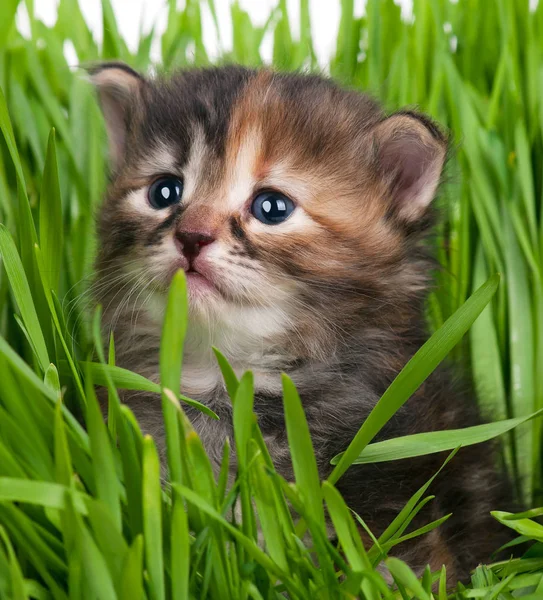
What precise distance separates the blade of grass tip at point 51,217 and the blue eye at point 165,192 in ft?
0.67

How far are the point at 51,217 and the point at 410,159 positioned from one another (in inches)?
25.4

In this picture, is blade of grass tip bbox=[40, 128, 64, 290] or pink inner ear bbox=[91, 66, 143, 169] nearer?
blade of grass tip bbox=[40, 128, 64, 290]

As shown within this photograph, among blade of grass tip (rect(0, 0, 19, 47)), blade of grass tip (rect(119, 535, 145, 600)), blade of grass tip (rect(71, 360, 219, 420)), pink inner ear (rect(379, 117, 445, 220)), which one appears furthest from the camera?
blade of grass tip (rect(0, 0, 19, 47))

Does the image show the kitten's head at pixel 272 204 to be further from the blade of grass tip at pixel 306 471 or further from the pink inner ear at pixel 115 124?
the blade of grass tip at pixel 306 471

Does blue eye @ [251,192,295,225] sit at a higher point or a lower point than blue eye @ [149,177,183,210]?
lower

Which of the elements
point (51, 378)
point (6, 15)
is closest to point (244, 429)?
point (51, 378)

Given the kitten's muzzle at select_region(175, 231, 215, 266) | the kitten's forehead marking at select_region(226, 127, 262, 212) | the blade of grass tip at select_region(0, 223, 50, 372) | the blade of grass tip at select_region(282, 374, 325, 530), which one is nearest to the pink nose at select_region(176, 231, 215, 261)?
the kitten's muzzle at select_region(175, 231, 215, 266)

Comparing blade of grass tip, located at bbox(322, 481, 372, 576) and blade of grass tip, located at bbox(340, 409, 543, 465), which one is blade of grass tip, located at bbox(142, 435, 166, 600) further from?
blade of grass tip, located at bbox(340, 409, 543, 465)

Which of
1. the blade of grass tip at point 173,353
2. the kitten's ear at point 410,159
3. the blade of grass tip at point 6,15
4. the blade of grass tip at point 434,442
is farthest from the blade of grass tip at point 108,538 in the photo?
the blade of grass tip at point 6,15

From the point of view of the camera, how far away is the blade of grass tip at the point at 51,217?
4.06 feet

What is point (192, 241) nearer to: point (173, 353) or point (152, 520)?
point (173, 353)

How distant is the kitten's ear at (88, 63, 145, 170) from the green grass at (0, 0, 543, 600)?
17 centimetres

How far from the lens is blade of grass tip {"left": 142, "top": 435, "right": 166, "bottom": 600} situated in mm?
900

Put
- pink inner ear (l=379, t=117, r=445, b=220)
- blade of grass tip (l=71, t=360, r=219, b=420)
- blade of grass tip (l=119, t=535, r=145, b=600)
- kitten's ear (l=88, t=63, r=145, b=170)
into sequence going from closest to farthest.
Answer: blade of grass tip (l=119, t=535, r=145, b=600)
blade of grass tip (l=71, t=360, r=219, b=420)
pink inner ear (l=379, t=117, r=445, b=220)
kitten's ear (l=88, t=63, r=145, b=170)
